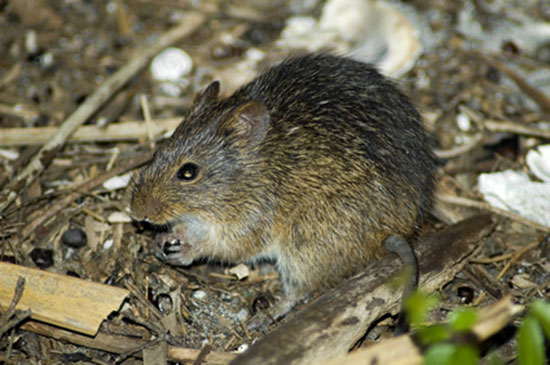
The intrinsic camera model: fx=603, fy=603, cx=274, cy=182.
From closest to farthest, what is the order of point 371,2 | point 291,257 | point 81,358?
point 81,358, point 291,257, point 371,2

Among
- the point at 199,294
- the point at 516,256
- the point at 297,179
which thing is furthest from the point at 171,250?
the point at 516,256

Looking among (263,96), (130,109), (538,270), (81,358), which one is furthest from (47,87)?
(538,270)

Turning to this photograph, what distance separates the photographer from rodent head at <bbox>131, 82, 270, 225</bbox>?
4.61 metres

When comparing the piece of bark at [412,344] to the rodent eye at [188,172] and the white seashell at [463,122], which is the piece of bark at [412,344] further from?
the white seashell at [463,122]

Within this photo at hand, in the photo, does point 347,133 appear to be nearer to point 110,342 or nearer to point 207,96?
point 207,96

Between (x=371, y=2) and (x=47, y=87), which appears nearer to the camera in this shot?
(x=47, y=87)

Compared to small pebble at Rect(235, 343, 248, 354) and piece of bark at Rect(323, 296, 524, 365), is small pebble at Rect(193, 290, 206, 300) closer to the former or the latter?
small pebble at Rect(235, 343, 248, 354)

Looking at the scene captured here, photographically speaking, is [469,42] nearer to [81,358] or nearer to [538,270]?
[538,270]

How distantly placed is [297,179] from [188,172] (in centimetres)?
85

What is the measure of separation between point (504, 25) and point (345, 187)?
435 centimetres

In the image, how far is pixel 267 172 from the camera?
479 cm

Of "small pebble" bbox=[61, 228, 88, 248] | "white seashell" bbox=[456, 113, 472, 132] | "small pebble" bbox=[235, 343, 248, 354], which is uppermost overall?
"white seashell" bbox=[456, 113, 472, 132]

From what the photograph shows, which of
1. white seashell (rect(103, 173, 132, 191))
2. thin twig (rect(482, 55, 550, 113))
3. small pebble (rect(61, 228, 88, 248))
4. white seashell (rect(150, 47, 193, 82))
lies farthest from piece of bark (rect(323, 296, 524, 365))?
white seashell (rect(150, 47, 193, 82))

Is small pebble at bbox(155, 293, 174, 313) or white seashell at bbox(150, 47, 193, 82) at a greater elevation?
white seashell at bbox(150, 47, 193, 82)
